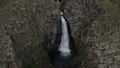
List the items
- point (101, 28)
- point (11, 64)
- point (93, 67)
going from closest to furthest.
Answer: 1. point (11, 64)
2. point (93, 67)
3. point (101, 28)

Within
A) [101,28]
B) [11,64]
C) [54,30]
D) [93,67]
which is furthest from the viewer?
[54,30]

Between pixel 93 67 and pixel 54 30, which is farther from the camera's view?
pixel 54 30

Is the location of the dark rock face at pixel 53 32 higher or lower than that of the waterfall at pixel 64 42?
higher

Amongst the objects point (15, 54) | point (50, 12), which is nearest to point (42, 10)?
point (50, 12)

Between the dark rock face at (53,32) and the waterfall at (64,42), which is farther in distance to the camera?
the waterfall at (64,42)

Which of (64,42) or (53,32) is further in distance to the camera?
(64,42)

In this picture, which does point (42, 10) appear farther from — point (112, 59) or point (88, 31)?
point (112, 59)

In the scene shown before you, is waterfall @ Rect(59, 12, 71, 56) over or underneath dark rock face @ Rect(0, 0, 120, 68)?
underneath

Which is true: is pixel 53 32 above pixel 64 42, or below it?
above
